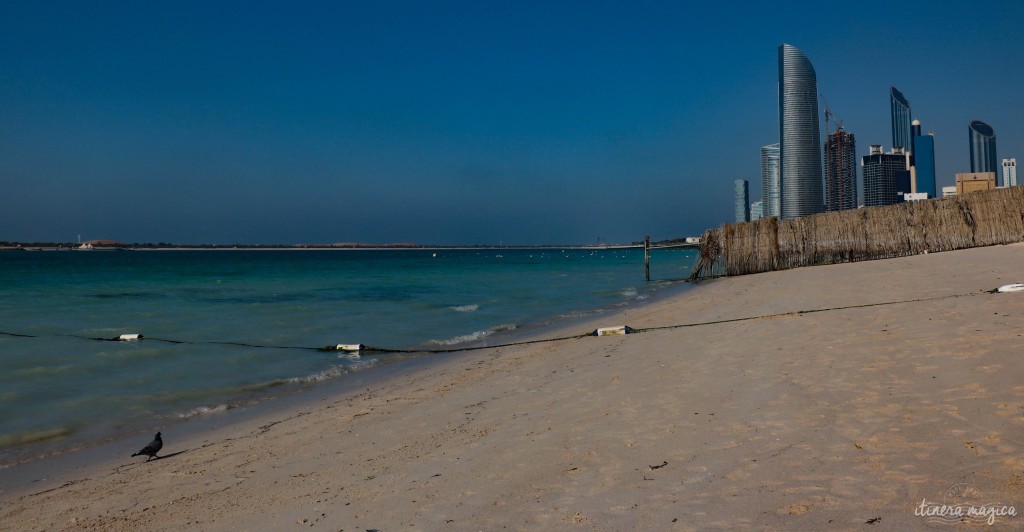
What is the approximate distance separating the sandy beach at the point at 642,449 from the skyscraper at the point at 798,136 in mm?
150671

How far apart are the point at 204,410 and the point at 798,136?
180367 mm

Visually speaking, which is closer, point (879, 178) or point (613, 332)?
point (613, 332)

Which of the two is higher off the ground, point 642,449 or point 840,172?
point 840,172

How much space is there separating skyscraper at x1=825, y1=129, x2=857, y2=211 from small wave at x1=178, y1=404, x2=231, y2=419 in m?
151

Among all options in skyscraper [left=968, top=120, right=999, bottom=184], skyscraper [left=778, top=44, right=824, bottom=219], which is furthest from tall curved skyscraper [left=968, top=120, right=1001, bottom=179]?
skyscraper [left=778, top=44, right=824, bottom=219]

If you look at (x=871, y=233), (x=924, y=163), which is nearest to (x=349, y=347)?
(x=871, y=233)

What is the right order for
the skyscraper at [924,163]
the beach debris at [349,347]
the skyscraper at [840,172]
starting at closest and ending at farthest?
the beach debris at [349,347] < the skyscraper at [924,163] < the skyscraper at [840,172]

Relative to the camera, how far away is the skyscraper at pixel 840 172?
137750mm

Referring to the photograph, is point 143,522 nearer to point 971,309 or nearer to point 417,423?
point 417,423

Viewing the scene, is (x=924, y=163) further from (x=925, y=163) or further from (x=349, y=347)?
(x=349, y=347)

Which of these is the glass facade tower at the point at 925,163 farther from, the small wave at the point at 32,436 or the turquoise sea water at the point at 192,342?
the small wave at the point at 32,436

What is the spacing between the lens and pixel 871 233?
19.2 metres

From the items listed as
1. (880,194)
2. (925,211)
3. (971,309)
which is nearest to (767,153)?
(880,194)

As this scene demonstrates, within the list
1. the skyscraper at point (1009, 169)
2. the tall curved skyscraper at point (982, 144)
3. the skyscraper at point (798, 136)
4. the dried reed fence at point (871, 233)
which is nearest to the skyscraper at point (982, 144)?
the tall curved skyscraper at point (982, 144)
